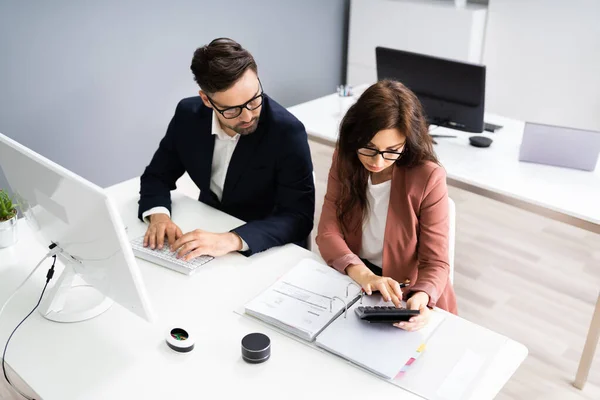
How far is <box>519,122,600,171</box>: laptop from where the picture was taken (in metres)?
2.48

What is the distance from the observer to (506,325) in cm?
269

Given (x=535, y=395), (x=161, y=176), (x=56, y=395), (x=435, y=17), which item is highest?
(x=435, y=17)

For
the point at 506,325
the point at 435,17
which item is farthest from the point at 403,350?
the point at 435,17

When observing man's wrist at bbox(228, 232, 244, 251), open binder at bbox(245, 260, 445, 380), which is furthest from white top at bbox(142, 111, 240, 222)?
open binder at bbox(245, 260, 445, 380)

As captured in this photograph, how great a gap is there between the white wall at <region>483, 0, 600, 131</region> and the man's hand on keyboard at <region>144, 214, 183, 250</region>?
9.54 feet

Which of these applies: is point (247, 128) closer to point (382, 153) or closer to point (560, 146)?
point (382, 153)

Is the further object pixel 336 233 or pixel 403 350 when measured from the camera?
pixel 336 233

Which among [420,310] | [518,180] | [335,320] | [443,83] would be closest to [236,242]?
[335,320]

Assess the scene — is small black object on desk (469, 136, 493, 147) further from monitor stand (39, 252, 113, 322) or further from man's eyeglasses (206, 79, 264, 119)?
monitor stand (39, 252, 113, 322)

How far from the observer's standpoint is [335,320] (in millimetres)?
1497

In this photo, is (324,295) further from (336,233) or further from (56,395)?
(56,395)

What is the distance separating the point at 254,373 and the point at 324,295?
31 cm

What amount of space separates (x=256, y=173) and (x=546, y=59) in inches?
102

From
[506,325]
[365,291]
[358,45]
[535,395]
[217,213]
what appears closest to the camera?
[365,291]
